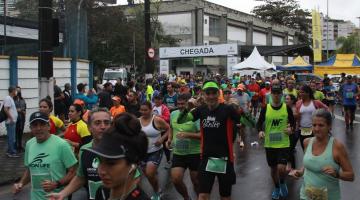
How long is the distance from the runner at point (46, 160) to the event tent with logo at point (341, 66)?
1304 inches

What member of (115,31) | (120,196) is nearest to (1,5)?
(120,196)

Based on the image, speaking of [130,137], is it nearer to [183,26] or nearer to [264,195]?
[264,195]

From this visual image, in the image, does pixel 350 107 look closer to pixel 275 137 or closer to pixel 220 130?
pixel 275 137

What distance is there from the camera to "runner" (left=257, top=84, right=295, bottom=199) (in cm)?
804

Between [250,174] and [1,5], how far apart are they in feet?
46.9

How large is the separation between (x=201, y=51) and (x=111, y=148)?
100 feet

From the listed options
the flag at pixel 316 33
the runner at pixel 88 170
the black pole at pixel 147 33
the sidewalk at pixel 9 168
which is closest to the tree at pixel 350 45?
the flag at pixel 316 33

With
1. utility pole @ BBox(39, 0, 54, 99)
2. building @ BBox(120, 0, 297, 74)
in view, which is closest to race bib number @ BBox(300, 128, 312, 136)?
utility pole @ BBox(39, 0, 54, 99)

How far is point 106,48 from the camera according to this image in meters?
53.0

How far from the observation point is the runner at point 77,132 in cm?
622

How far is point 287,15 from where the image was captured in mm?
98750

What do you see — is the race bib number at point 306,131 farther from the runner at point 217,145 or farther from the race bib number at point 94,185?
the race bib number at point 94,185

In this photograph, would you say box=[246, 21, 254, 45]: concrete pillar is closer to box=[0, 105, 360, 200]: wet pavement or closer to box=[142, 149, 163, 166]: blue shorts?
box=[0, 105, 360, 200]: wet pavement

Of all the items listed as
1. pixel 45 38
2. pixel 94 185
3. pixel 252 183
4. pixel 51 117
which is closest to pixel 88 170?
pixel 94 185
